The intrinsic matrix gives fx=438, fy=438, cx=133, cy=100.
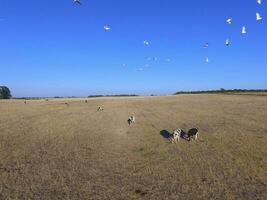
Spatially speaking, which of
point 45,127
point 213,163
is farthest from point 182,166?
point 45,127

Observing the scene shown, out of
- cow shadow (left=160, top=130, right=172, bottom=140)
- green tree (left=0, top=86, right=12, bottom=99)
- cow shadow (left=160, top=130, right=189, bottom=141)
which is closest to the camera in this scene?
cow shadow (left=160, top=130, right=189, bottom=141)

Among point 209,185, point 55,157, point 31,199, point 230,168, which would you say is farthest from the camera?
point 55,157

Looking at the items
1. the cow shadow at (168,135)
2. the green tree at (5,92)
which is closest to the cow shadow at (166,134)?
the cow shadow at (168,135)

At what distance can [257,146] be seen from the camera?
26016 mm

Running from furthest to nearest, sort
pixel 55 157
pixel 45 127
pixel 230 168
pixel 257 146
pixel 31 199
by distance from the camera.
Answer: pixel 45 127 → pixel 257 146 → pixel 55 157 → pixel 230 168 → pixel 31 199

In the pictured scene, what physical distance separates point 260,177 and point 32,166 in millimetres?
10805

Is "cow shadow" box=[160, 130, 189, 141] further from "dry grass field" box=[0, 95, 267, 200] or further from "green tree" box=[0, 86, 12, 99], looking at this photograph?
"green tree" box=[0, 86, 12, 99]

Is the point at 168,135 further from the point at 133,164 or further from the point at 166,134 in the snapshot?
the point at 133,164

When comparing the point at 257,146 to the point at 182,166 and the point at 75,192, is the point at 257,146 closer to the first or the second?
the point at 182,166

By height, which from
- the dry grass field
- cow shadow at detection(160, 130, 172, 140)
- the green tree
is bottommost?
the dry grass field

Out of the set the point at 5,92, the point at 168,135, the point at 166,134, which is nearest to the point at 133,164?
the point at 168,135

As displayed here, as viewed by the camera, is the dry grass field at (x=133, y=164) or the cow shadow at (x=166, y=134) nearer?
the dry grass field at (x=133, y=164)

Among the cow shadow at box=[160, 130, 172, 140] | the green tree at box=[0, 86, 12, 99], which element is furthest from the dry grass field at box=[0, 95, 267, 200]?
the green tree at box=[0, 86, 12, 99]

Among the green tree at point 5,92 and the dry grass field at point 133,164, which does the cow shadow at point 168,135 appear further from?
the green tree at point 5,92
